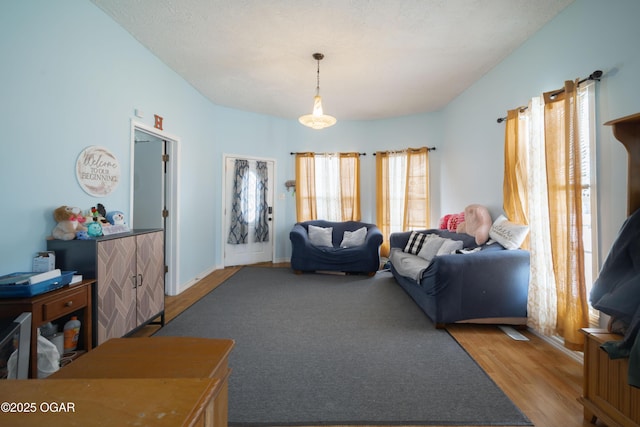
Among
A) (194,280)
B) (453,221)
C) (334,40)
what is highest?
(334,40)

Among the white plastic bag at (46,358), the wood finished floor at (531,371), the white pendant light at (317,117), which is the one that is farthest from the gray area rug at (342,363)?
the white pendant light at (317,117)

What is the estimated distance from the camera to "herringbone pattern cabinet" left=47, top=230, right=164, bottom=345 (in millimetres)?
1893

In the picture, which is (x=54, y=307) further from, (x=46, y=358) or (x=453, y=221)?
(x=453, y=221)

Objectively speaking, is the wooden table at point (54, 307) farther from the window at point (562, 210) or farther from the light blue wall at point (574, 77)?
the light blue wall at point (574, 77)

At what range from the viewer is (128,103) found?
104 inches

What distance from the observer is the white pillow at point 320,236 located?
15.5ft

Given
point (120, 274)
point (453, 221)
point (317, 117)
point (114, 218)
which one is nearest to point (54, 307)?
point (120, 274)

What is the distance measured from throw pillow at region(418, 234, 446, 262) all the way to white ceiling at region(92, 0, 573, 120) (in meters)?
2.03

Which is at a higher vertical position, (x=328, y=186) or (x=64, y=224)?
(x=328, y=186)

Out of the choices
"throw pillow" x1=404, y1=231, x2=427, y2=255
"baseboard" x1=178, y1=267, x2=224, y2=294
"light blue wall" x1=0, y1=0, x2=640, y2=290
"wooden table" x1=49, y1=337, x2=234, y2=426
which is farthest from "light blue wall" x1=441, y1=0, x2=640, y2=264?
"baseboard" x1=178, y1=267, x2=224, y2=294

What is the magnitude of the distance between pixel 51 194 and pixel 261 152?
3.44m

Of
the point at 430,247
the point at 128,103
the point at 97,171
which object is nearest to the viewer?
the point at 97,171

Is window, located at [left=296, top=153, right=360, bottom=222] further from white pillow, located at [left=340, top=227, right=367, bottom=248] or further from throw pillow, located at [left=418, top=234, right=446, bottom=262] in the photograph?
throw pillow, located at [left=418, top=234, right=446, bottom=262]

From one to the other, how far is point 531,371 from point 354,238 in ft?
9.94
